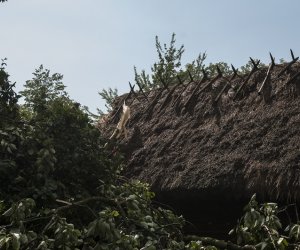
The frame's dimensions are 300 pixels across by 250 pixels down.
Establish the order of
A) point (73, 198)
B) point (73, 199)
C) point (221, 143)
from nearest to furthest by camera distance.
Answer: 1. point (73, 199)
2. point (73, 198)
3. point (221, 143)

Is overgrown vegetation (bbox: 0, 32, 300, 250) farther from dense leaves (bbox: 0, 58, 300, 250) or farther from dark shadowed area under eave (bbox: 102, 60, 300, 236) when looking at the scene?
dark shadowed area under eave (bbox: 102, 60, 300, 236)

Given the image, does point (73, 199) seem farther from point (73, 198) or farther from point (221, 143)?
point (221, 143)

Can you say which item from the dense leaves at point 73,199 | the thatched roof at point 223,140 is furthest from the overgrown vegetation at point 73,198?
the thatched roof at point 223,140

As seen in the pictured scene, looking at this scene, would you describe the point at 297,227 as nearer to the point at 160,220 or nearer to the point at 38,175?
the point at 160,220

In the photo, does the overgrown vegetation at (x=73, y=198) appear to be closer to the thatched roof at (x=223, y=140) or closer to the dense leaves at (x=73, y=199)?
the dense leaves at (x=73, y=199)

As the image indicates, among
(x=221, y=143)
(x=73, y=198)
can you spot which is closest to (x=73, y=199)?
(x=73, y=198)

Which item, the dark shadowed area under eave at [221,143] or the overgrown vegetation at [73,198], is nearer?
the overgrown vegetation at [73,198]

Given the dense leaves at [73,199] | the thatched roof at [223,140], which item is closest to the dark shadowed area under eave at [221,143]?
the thatched roof at [223,140]

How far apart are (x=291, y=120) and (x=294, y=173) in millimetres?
968

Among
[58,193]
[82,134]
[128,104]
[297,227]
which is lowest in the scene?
[297,227]

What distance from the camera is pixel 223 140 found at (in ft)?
20.2

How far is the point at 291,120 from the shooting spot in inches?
231

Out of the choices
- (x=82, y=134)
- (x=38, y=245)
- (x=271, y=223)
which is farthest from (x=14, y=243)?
(x=82, y=134)

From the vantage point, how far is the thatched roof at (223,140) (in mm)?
5332
